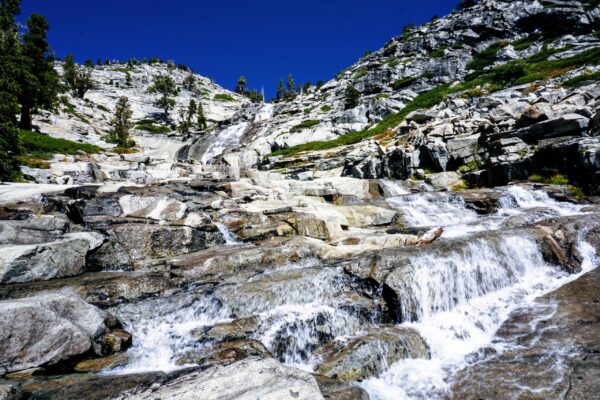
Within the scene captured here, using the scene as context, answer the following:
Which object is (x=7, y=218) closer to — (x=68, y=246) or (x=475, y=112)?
(x=68, y=246)

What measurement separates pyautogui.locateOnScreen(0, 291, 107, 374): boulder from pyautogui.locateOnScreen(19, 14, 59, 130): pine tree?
46821 mm

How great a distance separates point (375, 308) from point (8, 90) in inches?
1741

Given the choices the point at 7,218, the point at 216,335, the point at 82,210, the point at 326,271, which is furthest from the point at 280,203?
the point at 7,218

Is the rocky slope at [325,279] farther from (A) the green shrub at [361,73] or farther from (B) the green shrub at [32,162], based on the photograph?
(A) the green shrub at [361,73]

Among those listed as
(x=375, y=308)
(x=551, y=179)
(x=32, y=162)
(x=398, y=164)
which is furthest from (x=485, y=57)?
(x=32, y=162)

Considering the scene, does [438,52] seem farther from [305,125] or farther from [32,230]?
[32,230]

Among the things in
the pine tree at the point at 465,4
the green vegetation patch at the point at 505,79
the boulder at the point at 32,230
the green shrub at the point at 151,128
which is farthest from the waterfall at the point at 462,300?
the pine tree at the point at 465,4

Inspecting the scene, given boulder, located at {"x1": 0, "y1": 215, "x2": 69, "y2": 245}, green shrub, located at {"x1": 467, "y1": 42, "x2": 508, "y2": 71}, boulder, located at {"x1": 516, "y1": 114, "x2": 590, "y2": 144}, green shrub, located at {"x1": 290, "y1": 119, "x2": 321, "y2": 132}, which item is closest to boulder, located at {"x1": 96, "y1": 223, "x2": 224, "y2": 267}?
boulder, located at {"x1": 0, "y1": 215, "x2": 69, "y2": 245}

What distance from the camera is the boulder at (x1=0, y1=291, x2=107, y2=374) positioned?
7.55 meters

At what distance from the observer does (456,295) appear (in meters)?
11.9

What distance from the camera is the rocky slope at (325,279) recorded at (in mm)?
7598

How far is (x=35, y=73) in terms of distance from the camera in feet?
155

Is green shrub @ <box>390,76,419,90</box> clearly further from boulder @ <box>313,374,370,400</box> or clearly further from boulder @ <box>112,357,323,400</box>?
boulder @ <box>112,357,323,400</box>

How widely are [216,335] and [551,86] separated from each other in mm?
49888
